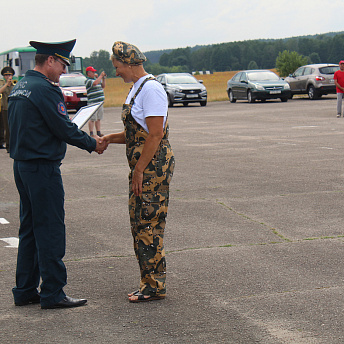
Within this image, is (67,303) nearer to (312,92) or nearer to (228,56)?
(312,92)

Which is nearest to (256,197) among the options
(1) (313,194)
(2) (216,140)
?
(1) (313,194)

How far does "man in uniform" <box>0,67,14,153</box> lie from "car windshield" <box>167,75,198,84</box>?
1851 centimetres

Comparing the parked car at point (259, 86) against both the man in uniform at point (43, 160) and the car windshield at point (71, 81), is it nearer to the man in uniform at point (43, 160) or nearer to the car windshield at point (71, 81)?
the car windshield at point (71, 81)

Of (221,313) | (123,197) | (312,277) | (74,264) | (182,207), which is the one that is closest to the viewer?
(221,313)

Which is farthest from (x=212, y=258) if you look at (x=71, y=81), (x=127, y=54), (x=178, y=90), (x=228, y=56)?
(x=228, y=56)

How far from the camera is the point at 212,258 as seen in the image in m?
6.07

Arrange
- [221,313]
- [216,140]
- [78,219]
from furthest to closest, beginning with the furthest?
[216,140] < [78,219] < [221,313]

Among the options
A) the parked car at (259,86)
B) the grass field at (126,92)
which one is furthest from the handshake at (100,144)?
the grass field at (126,92)

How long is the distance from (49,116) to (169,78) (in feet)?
101

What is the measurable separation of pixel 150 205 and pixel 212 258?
1398 mm

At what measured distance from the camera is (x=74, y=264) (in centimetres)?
600

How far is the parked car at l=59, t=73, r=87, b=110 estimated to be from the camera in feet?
108

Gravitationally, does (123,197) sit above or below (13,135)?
below

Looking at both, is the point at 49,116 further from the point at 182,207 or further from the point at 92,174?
the point at 92,174
